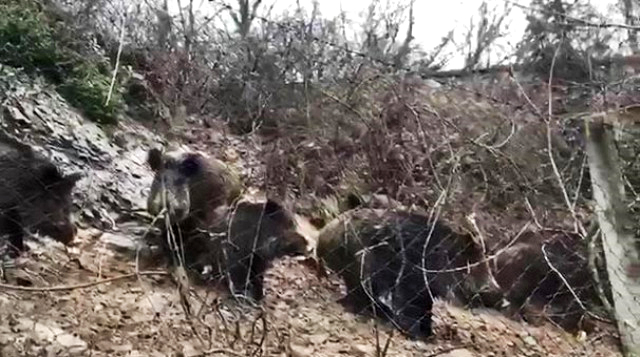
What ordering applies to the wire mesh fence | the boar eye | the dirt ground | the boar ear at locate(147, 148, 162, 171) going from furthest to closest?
the boar ear at locate(147, 148, 162, 171) → the boar eye → the wire mesh fence → the dirt ground

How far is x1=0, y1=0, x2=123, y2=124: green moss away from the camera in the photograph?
166 inches

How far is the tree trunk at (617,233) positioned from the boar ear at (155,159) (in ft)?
6.43

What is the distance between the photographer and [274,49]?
5266 millimetres

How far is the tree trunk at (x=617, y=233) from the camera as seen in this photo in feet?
8.29

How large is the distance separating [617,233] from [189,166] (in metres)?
1.75

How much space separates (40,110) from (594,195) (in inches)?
111

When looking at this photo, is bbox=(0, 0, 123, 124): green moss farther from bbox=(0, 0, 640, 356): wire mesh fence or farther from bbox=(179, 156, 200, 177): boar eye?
bbox=(179, 156, 200, 177): boar eye

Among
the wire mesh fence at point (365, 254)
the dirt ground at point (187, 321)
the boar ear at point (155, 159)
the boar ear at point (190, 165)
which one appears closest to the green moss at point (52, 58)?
the wire mesh fence at point (365, 254)

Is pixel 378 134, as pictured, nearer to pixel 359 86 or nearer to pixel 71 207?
pixel 359 86

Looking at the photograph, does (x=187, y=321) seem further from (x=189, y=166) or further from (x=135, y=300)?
(x=189, y=166)

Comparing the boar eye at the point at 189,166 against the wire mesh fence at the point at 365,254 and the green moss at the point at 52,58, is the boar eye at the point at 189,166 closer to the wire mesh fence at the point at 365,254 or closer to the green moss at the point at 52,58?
the wire mesh fence at the point at 365,254

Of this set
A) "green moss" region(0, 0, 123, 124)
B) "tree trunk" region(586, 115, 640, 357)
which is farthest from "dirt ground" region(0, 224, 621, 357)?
"green moss" region(0, 0, 123, 124)

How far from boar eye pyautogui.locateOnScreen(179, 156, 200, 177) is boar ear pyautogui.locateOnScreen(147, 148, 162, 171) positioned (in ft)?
0.98

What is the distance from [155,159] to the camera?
3.74 metres
